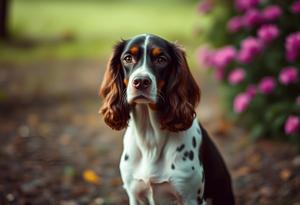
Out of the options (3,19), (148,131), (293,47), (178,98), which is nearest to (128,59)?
(178,98)

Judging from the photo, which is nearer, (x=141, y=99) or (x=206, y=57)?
(x=141, y=99)

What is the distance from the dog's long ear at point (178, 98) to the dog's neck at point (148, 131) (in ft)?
0.24

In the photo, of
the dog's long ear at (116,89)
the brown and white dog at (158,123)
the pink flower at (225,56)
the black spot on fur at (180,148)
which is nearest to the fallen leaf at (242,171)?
the pink flower at (225,56)

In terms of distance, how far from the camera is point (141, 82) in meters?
3.17

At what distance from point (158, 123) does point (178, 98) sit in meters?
0.22

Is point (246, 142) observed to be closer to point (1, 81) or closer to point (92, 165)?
point (92, 165)

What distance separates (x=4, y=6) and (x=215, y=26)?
412 cm

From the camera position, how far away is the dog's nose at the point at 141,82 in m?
3.16

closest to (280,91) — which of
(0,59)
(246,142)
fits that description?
(246,142)

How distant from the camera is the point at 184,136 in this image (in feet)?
11.6

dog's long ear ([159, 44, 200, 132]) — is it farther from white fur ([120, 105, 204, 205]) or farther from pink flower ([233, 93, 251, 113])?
pink flower ([233, 93, 251, 113])

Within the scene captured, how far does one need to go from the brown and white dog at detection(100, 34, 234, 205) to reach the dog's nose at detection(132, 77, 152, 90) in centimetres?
11

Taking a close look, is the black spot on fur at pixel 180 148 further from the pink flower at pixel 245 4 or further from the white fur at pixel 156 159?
the pink flower at pixel 245 4

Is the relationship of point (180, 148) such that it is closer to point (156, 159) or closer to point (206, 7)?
point (156, 159)
